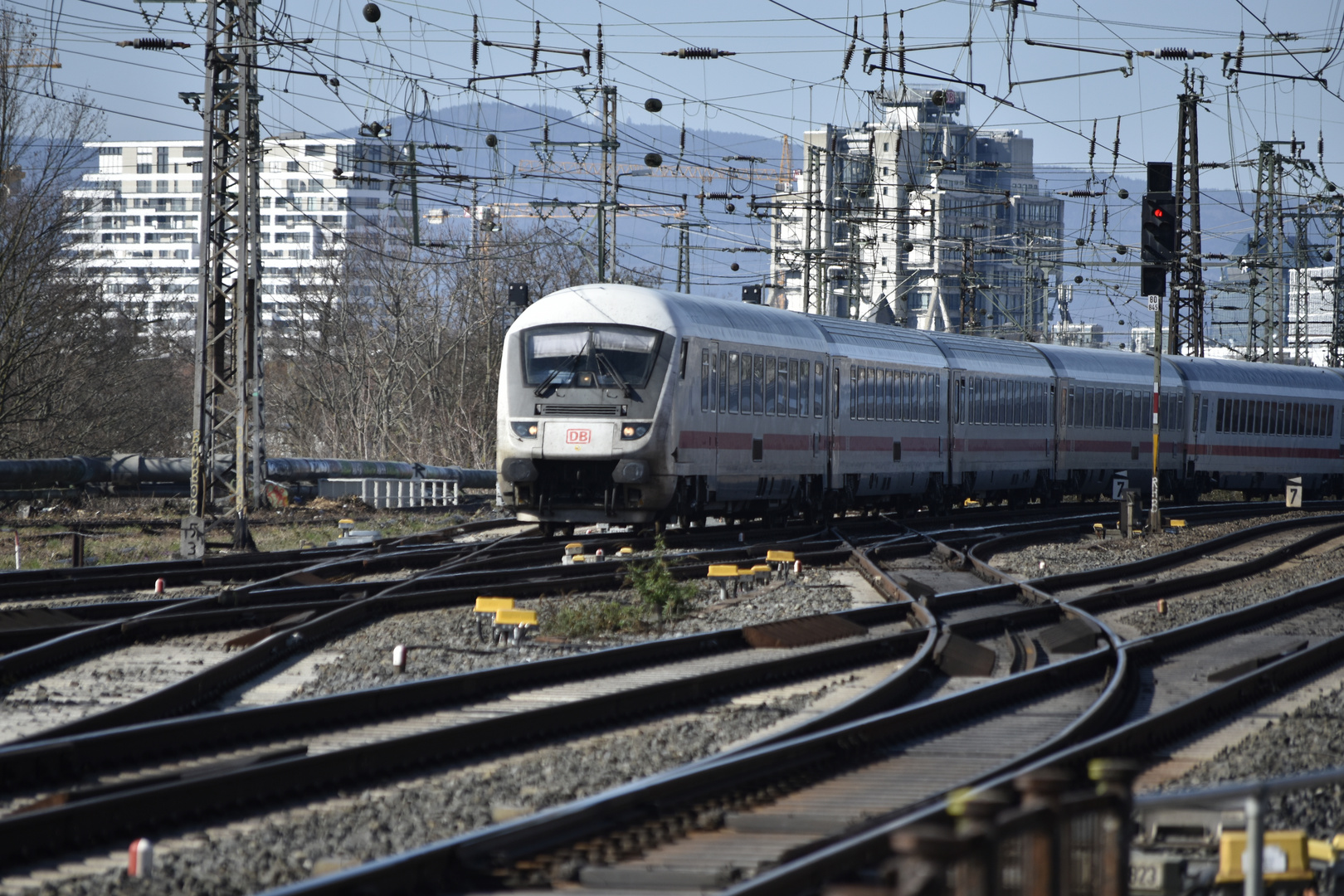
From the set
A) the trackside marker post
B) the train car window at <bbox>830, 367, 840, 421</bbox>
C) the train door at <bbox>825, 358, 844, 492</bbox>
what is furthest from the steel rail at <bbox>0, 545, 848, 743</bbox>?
the train car window at <bbox>830, 367, 840, 421</bbox>

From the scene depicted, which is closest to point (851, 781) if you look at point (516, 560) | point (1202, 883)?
point (1202, 883)

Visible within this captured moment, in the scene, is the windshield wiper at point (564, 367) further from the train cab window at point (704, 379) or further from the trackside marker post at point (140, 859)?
the trackside marker post at point (140, 859)

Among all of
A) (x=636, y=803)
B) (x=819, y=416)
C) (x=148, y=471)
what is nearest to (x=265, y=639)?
(x=636, y=803)

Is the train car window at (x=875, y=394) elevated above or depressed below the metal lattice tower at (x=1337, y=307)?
below

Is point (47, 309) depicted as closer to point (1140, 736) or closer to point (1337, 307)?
point (1140, 736)

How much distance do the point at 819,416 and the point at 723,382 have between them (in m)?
3.66

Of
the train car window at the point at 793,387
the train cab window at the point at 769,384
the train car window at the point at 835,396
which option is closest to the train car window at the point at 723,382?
the train cab window at the point at 769,384

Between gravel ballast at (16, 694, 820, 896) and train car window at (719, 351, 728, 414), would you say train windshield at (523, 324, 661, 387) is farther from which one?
gravel ballast at (16, 694, 820, 896)

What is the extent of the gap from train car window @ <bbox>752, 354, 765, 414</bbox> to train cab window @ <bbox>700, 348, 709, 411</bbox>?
162cm

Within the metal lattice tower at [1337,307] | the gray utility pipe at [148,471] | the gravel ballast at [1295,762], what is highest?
the metal lattice tower at [1337,307]

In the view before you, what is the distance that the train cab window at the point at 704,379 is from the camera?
2044cm

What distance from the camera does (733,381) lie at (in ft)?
70.6

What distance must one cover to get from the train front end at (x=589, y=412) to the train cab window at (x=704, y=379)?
0.95m

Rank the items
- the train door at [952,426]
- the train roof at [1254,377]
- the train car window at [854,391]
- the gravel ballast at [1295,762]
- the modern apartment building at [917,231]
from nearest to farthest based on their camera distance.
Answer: the gravel ballast at [1295,762] < the train car window at [854,391] < the train door at [952,426] < the train roof at [1254,377] < the modern apartment building at [917,231]
